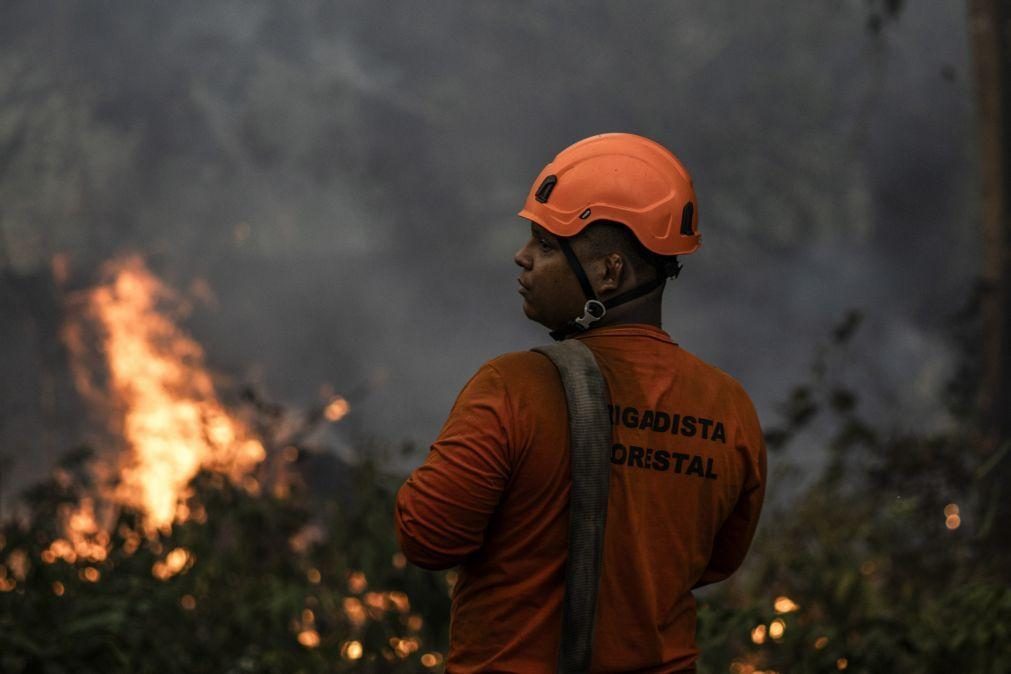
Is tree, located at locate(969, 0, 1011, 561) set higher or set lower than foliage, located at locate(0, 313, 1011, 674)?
higher

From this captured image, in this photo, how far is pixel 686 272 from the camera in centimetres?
1176

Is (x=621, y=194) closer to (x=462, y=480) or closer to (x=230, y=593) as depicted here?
(x=462, y=480)

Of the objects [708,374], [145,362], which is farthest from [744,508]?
[145,362]

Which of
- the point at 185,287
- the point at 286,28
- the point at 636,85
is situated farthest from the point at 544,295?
the point at 636,85

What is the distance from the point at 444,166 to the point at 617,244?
924 centimetres

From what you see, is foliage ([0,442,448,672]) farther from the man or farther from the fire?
the man

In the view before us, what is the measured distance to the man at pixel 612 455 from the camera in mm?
2164

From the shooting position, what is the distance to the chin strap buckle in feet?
7.66

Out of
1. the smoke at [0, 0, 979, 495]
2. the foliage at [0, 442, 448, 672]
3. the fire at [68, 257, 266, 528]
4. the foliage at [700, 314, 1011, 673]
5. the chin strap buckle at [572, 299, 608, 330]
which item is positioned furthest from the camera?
the smoke at [0, 0, 979, 495]

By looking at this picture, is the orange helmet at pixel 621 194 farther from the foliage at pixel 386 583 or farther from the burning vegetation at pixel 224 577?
the burning vegetation at pixel 224 577

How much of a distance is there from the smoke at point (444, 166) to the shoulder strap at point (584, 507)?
7.94m

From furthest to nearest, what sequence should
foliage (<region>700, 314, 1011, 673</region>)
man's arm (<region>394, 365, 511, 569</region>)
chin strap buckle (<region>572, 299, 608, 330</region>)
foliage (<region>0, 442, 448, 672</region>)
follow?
foliage (<region>0, 442, 448, 672</region>)
foliage (<region>700, 314, 1011, 673</region>)
chin strap buckle (<region>572, 299, 608, 330</region>)
man's arm (<region>394, 365, 511, 569</region>)

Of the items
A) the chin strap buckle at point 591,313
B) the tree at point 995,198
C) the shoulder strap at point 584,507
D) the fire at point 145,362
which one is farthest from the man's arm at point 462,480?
the tree at point 995,198

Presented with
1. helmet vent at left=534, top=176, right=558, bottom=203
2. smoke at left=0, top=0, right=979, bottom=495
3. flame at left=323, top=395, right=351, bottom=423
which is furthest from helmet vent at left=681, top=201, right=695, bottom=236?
smoke at left=0, top=0, right=979, bottom=495
